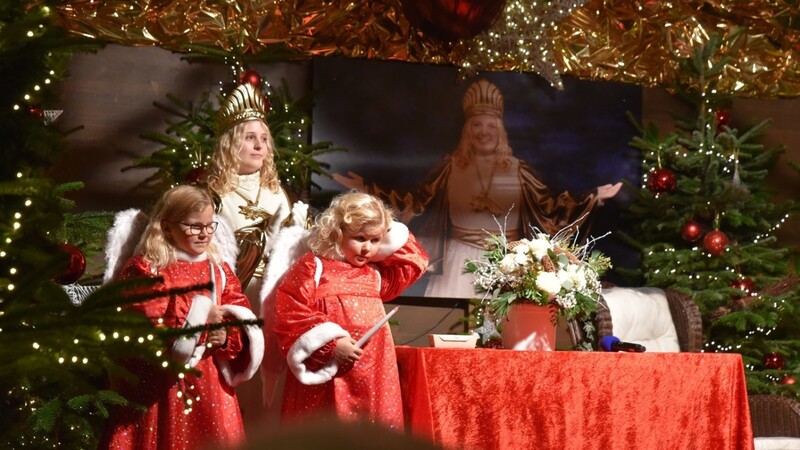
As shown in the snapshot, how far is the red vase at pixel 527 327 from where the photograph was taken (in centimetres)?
429

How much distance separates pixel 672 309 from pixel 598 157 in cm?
120

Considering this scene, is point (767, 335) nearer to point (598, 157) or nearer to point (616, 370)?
point (598, 157)

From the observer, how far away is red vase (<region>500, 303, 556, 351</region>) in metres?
4.29

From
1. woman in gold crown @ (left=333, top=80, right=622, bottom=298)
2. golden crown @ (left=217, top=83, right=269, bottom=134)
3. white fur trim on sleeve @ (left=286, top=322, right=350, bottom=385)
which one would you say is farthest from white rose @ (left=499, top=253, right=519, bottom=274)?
woman in gold crown @ (left=333, top=80, right=622, bottom=298)

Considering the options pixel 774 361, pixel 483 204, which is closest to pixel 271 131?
pixel 483 204

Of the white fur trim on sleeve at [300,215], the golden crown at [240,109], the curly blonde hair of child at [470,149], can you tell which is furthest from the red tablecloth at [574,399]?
the curly blonde hair of child at [470,149]

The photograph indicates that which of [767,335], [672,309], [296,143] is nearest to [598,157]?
[672,309]

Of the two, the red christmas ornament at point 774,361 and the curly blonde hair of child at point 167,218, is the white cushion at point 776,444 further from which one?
the curly blonde hair of child at point 167,218

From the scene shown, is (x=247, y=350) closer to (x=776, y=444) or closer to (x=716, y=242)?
(x=776, y=444)

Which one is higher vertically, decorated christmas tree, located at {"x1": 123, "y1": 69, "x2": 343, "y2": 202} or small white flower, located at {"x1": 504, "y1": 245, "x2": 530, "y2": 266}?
decorated christmas tree, located at {"x1": 123, "y1": 69, "x2": 343, "y2": 202}

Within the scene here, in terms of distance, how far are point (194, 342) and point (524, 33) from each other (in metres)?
3.96

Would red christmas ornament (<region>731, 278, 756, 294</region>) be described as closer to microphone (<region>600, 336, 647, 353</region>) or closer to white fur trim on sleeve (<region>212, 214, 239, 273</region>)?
microphone (<region>600, 336, 647, 353</region>)

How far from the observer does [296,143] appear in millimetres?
6285

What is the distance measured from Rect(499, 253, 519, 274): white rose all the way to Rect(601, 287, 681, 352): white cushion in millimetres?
2067
